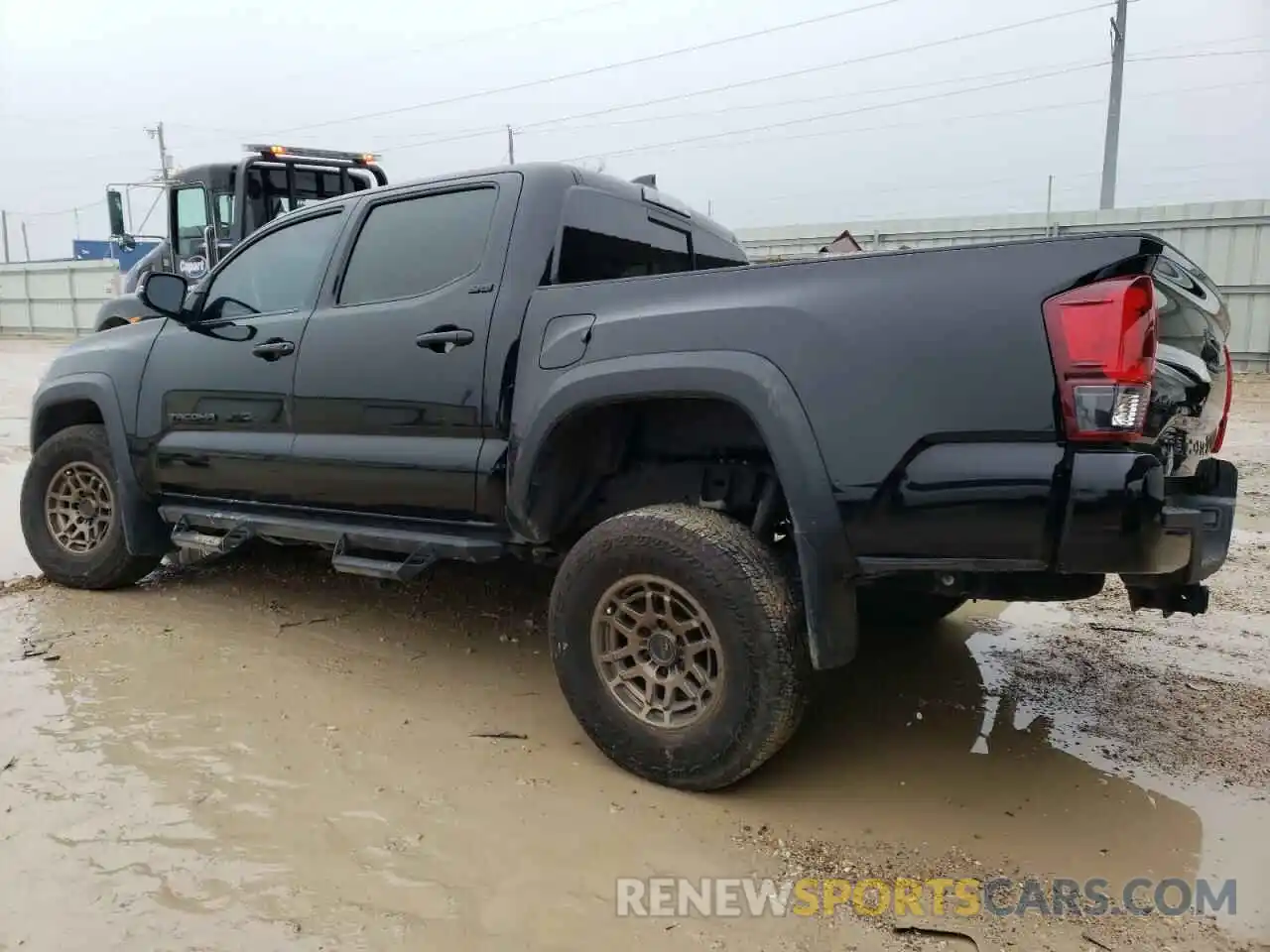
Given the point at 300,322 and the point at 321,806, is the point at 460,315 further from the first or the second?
the point at 321,806

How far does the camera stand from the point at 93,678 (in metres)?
3.67

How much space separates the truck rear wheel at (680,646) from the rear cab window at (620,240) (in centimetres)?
110

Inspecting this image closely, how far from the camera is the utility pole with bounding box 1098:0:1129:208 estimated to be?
19.8m

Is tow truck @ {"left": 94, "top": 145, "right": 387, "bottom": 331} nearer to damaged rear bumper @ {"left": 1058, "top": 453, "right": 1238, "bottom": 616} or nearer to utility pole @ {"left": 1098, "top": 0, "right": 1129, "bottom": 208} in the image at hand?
damaged rear bumper @ {"left": 1058, "top": 453, "right": 1238, "bottom": 616}

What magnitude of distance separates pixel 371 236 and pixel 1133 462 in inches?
116

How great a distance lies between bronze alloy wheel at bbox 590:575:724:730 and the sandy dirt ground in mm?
273

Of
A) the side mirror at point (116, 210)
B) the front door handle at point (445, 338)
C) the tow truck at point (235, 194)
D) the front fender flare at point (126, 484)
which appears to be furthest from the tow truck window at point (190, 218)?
the front door handle at point (445, 338)

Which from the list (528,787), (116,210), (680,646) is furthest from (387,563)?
(116,210)

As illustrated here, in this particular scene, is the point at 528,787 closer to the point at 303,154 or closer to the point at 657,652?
the point at 657,652

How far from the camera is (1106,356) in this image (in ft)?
7.18

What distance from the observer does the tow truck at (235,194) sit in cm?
1007

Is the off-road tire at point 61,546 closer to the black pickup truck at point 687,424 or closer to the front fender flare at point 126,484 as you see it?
the front fender flare at point 126,484

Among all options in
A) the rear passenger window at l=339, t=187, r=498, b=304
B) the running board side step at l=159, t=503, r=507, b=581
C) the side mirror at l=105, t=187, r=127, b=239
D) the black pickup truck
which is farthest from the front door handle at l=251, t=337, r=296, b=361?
the side mirror at l=105, t=187, r=127, b=239

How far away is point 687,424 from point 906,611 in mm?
1542
